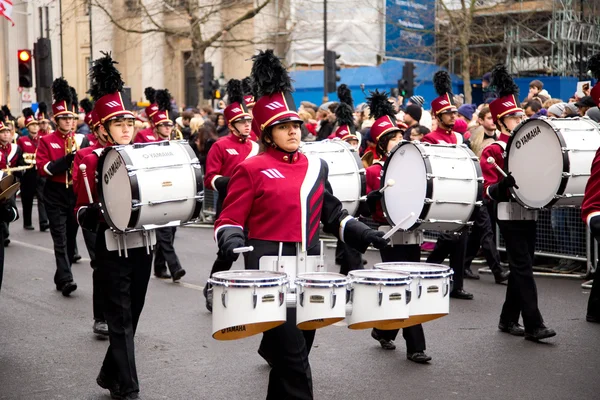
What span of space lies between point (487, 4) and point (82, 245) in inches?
798

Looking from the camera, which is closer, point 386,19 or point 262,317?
point 262,317

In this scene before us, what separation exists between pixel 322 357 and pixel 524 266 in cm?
Answer: 181

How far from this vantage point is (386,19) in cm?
3616

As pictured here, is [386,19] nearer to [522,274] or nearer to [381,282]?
[522,274]

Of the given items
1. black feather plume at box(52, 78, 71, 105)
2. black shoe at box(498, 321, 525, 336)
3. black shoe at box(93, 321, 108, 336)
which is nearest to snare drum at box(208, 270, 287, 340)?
black shoe at box(93, 321, 108, 336)

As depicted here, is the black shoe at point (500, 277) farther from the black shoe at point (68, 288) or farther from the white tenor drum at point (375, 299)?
the white tenor drum at point (375, 299)

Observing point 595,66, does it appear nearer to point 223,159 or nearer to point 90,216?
point 90,216

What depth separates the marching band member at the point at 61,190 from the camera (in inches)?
436

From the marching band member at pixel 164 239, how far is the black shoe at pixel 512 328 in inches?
155

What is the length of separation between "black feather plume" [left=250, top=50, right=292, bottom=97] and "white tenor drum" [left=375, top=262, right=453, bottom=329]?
1.20 metres

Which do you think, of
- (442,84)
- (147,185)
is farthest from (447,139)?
(147,185)

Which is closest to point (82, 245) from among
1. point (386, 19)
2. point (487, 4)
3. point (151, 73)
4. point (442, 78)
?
point (442, 78)

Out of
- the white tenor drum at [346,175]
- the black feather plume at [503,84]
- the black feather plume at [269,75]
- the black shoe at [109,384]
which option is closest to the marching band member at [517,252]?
the black feather plume at [503,84]

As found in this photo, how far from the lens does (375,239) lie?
5582 millimetres
